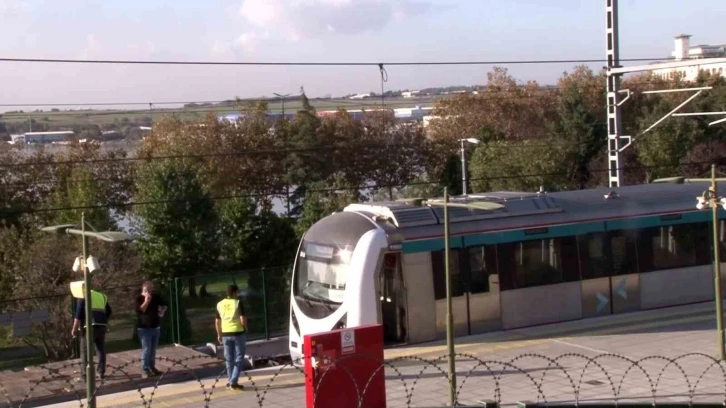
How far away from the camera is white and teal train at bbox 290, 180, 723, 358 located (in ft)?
57.6

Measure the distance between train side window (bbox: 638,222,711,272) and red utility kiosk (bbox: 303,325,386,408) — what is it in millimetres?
9300

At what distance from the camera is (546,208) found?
782 inches

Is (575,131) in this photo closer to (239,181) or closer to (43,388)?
(239,181)

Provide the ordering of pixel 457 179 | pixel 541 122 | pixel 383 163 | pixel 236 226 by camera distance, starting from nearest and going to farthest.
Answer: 1. pixel 236 226
2. pixel 457 179
3. pixel 383 163
4. pixel 541 122

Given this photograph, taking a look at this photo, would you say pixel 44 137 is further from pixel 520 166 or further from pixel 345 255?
pixel 345 255

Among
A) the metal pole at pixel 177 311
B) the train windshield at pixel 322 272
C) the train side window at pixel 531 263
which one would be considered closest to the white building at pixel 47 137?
the metal pole at pixel 177 311

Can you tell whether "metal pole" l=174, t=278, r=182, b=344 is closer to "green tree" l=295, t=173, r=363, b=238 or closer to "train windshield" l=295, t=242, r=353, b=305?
"train windshield" l=295, t=242, r=353, b=305

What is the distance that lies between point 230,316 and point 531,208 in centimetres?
692

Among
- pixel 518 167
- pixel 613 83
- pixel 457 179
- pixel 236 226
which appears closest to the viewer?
pixel 613 83

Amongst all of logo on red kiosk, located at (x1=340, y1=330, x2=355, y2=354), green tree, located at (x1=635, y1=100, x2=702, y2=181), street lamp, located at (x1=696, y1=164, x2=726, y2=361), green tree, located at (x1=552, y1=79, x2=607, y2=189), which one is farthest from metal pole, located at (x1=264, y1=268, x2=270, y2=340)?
green tree, located at (x1=635, y1=100, x2=702, y2=181)

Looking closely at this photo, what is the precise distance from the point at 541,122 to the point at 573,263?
4932cm

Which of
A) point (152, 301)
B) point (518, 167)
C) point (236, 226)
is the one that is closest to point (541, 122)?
point (518, 167)

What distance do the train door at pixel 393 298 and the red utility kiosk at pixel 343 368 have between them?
12.9 feet

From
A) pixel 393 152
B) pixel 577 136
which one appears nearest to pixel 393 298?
pixel 577 136
